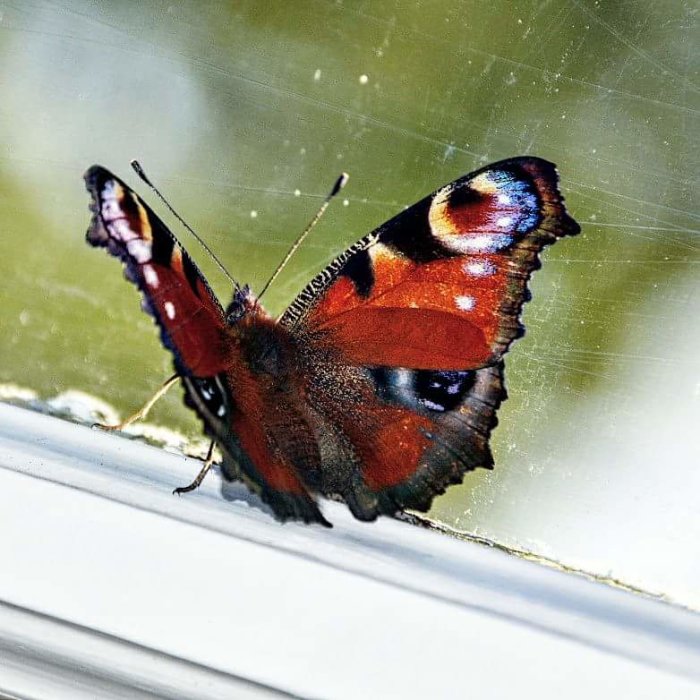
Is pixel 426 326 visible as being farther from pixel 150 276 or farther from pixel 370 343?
pixel 150 276

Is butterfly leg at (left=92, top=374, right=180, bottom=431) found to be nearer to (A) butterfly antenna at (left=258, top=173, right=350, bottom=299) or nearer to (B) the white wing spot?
(A) butterfly antenna at (left=258, top=173, right=350, bottom=299)

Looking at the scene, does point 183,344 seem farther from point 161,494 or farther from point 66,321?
point 66,321

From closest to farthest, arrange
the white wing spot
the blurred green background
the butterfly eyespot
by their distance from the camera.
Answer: the butterfly eyespot, the white wing spot, the blurred green background

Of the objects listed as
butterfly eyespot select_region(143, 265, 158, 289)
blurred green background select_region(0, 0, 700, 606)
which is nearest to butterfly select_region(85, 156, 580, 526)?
butterfly eyespot select_region(143, 265, 158, 289)

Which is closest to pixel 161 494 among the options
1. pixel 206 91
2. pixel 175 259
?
pixel 175 259

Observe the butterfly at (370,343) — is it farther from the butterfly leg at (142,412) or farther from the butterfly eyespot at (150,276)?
the butterfly leg at (142,412)

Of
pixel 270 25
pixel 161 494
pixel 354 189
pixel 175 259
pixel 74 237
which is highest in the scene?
pixel 270 25

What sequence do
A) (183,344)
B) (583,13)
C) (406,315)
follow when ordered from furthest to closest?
(583,13) < (406,315) < (183,344)
